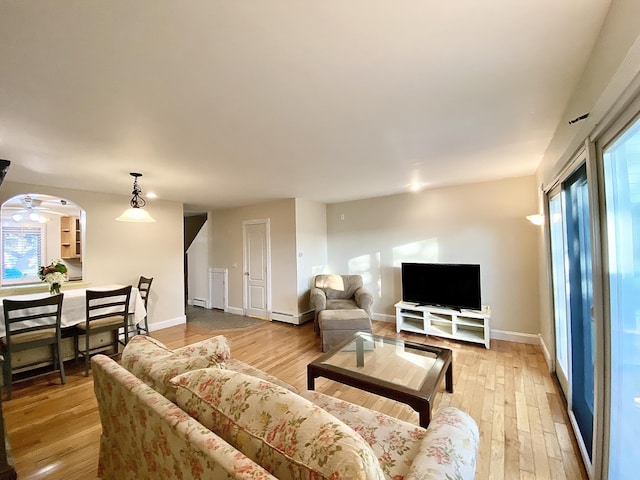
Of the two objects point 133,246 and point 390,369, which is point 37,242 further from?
point 390,369

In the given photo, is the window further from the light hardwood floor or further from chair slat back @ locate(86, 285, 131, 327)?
the light hardwood floor

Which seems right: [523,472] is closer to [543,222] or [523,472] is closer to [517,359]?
[517,359]

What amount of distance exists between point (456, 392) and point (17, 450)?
139 inches

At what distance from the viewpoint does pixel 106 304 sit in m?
3.12

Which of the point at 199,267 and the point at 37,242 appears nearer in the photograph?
the point at 37,242

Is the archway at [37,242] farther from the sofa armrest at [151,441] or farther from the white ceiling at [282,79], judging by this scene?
the sofa armrest at [151,441]

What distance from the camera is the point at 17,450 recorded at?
1839 millimetres

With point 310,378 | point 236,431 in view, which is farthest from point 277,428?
point 310,378

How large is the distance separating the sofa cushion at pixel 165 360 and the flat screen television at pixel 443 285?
132 inches

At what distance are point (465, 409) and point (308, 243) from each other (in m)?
3.48

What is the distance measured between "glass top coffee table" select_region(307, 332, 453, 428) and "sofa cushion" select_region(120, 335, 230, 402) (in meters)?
0.95

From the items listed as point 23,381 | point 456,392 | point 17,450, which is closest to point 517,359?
point 456,392

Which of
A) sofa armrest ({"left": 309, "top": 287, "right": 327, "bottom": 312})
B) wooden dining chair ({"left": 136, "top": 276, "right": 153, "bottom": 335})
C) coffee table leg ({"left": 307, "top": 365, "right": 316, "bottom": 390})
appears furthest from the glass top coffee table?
wooden dining chair ({"left": 136, "top": 276, "right": 153, "bottom": 335})

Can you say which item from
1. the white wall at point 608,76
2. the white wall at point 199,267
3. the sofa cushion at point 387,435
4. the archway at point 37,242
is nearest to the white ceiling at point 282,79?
the white wall at point 608,76
